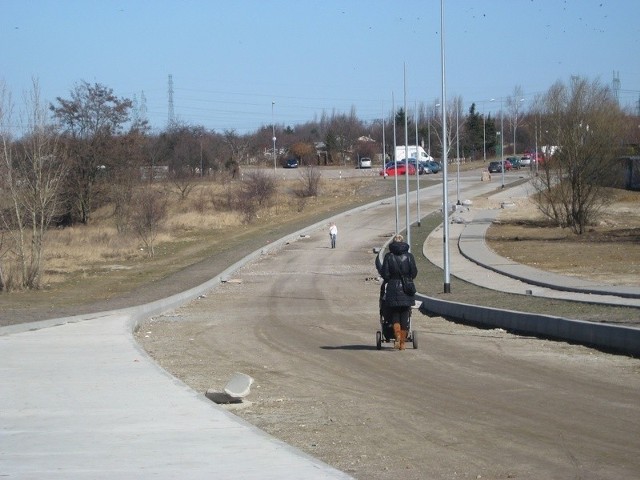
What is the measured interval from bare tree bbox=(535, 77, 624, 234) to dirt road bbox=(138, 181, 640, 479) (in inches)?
1262

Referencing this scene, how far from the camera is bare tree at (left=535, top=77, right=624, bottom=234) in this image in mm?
51375

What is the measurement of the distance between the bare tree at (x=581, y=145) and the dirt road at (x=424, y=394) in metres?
Result: 32.1

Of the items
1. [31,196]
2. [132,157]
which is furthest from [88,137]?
[31,196]

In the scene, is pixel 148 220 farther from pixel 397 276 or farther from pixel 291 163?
pixel 291 163

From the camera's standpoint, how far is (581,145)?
5159 cm

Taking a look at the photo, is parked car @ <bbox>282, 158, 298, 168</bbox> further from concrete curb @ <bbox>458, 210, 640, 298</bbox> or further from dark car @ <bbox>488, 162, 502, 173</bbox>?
concrete curb @ <bbox>458, 210, 640, 298</bbox>

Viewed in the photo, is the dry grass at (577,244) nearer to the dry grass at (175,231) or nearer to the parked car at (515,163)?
the dry grass at (175,231)

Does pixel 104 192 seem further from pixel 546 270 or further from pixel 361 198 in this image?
pixel 546 270

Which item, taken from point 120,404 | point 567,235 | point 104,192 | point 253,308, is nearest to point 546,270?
point 253,308

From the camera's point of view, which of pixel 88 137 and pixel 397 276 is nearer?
pixel 397 276

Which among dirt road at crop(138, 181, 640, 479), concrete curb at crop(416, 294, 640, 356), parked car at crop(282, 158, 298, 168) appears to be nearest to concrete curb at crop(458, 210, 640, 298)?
concrete curb at crop(416, 294, 640, 356)

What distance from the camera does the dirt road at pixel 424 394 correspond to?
7.99 meters

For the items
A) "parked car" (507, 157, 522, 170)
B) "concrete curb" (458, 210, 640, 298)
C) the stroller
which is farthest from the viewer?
"parked car" (507, 157, 522, 170)

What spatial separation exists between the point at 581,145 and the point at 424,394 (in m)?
43.1
